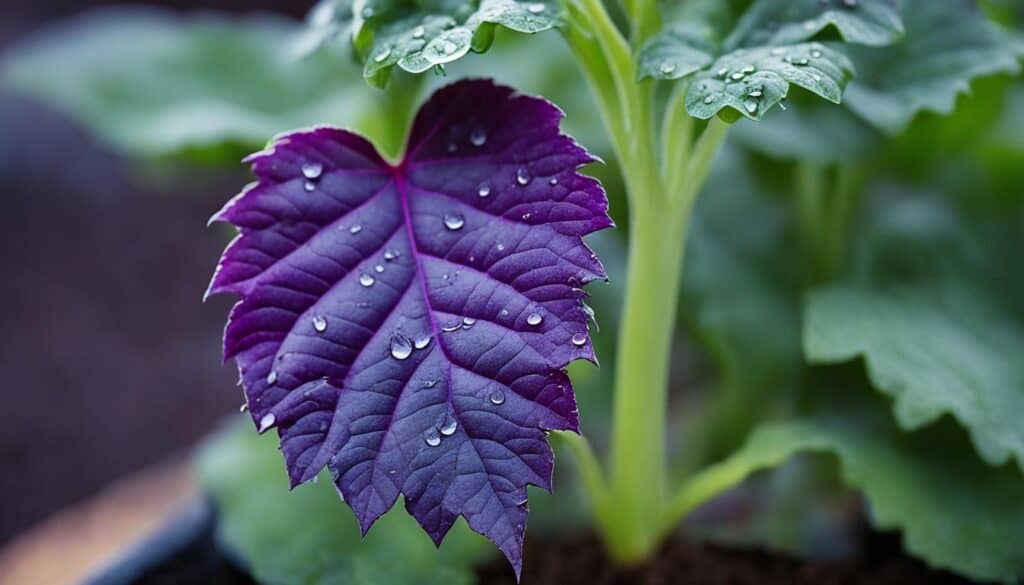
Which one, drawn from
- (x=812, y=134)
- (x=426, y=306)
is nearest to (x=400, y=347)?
(x=426, y=306)

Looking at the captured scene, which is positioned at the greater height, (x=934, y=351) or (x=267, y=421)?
(x=267, y=421)

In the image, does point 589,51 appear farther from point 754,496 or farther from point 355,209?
point 754,496

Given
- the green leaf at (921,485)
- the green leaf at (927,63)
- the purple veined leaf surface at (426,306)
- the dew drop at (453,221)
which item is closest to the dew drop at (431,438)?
the purple veined leaf surface at (426,306)

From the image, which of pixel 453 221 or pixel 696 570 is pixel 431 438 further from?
pixel 696 570

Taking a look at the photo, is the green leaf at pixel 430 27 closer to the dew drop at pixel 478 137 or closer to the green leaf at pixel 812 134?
the dew drop at pixel 478 137

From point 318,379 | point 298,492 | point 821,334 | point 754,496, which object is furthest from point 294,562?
point 754,496
